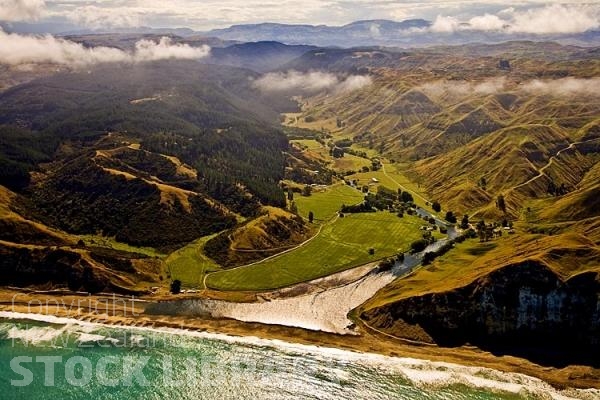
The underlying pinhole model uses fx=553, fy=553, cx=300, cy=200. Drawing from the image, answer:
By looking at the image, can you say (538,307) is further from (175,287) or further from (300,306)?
(175,287)

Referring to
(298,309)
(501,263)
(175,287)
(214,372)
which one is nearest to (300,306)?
(298,309)

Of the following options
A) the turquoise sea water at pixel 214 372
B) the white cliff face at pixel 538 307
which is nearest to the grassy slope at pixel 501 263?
the white cliff face at pixel 538 307

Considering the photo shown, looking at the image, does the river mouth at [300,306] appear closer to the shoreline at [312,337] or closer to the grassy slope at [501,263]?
the shoreline at [312,337]

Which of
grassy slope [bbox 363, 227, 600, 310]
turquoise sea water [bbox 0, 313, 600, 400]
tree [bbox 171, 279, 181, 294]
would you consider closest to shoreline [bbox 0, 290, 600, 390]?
turquoise sea water [bbox 0, 313, 600, 400]

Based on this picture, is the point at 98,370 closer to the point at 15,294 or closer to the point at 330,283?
the point at 15,294

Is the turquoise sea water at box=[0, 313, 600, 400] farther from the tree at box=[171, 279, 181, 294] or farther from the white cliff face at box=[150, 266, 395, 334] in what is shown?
the tree at box=[171, 279, 181, 294]

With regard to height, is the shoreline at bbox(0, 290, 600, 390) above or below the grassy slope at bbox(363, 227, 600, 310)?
below

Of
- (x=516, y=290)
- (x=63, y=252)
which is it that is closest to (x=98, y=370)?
(x=63, y=252)
